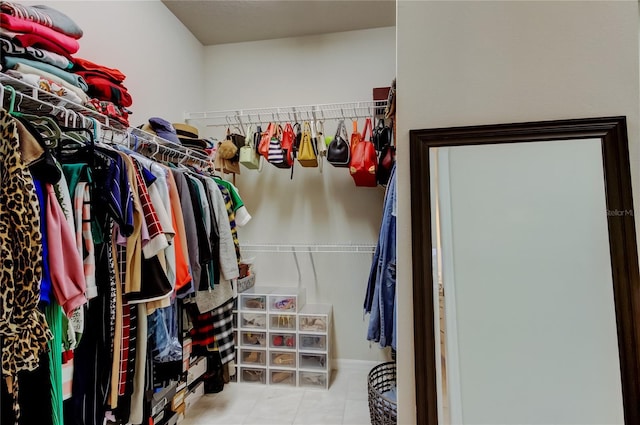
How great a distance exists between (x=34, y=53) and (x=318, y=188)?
1.88 metres

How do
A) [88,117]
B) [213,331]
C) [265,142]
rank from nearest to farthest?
[88,117], [213,331], [265,142]

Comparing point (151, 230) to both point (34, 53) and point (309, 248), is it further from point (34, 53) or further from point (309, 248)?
point (309, 248)

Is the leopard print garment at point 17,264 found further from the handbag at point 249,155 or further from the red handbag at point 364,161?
the red handbag at point 364,161

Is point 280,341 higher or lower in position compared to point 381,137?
lower

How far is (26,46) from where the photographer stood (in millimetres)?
1087

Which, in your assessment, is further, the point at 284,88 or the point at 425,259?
the point at 284,88

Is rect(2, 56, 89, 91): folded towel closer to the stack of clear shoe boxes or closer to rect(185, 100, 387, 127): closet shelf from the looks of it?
rect(185, 100, 387, 127): closet shelf

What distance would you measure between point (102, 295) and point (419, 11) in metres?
1.46

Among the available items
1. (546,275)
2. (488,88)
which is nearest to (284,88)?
(488,88)

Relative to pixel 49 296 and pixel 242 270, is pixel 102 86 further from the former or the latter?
pixel 242 270

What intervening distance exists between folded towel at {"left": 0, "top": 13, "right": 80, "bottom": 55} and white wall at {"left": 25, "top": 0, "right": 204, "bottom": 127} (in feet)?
1.40

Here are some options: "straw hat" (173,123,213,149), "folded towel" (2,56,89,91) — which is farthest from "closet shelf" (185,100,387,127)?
"folded towel" (2,56,89,91)

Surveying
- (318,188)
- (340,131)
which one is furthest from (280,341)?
(340,131)

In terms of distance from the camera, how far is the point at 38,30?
1115 mm
